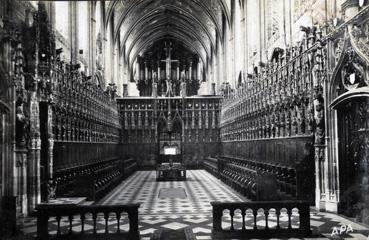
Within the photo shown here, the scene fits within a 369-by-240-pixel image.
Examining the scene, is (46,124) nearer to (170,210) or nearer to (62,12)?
(170,210)

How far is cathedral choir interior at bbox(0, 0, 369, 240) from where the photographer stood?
697 centimetres

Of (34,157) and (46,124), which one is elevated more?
(46,124)

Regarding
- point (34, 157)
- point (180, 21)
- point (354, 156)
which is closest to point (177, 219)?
point (34, 157)

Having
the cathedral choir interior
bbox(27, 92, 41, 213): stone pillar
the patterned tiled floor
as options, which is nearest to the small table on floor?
the cathedral choir interior

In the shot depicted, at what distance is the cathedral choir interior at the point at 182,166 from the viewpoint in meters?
6.97

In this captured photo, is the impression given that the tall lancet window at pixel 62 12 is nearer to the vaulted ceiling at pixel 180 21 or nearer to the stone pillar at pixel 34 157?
the stone pillar at pixel 34 157

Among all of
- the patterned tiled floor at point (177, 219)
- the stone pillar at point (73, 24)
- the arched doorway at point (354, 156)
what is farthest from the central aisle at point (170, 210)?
the arched doorway at point (354, 156)

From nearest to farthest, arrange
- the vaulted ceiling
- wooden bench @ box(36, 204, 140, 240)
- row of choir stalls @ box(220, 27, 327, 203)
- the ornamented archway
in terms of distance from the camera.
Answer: wooden bench @ box(36, 204, 140, 240)
the ornamented archway
row of choir stalls @ box(220, 27, 327, 203)
the vaulted ceiling

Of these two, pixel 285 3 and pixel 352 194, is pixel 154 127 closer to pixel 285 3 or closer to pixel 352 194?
pixel 285 3

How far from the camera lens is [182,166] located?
71.4ft

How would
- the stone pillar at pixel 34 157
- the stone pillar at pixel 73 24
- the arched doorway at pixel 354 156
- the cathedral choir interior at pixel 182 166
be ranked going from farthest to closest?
the stone pillar at pixel 34 157 → the arched doorway at pixel 354 156 → the cathedral choir interior at pixel 182 166 → the stone pillar at pixel 73 24

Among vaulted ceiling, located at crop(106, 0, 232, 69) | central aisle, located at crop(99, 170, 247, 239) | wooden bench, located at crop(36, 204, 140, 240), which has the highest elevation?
vaulted ceiling, located at crop(106, 0, 232, 69)

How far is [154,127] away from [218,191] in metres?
18.8

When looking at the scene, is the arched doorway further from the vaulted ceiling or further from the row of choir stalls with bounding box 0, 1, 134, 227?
the vaulted ceiling
